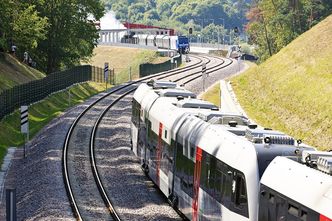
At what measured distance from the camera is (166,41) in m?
150

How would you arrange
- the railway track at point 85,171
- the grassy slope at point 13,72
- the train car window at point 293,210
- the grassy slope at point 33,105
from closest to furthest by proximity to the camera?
1. the train car window at point 293,210
2. the railway track at point 85,171
3. the grassy slope at point 33,105
4. the grassy slope at point 13,72

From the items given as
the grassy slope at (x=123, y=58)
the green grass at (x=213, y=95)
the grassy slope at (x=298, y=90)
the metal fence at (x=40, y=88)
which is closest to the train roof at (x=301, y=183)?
the grassy slope at (x=298, y=90)

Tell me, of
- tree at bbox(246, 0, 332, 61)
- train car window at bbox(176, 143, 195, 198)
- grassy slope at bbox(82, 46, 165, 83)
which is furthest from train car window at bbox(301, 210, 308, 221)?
grassy slope at bbox(82, 46, 165, 83)

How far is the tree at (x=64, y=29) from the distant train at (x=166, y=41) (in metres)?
56.9

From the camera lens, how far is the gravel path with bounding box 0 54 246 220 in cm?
2598

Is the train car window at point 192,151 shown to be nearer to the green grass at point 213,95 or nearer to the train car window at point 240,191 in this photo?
the train car window at point 240,191

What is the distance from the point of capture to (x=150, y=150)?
100 feet

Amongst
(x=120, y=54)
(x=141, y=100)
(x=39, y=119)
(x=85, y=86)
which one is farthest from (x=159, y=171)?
(x=120, y=54)

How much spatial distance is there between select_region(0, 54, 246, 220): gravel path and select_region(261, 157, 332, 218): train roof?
10211mm

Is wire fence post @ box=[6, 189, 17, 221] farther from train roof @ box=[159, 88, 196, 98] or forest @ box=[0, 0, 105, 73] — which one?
forest @ box=[0, 0, 105, 73]

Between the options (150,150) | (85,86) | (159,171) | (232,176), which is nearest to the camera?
(232,176)

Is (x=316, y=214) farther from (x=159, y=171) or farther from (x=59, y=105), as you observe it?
(x=59, y=105)

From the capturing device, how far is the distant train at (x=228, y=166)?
1423cm

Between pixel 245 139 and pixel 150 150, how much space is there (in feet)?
40.4
